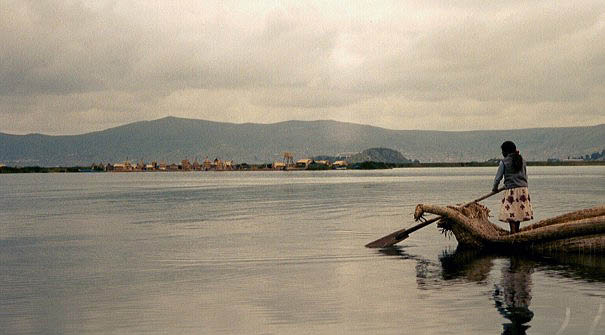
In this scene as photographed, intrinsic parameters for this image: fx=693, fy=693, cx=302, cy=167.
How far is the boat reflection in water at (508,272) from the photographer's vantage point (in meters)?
11.9

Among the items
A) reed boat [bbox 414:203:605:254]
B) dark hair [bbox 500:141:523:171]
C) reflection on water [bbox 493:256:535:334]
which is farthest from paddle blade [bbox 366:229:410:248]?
dark hair [bbox 500:141:523:171]

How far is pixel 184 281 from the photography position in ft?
52.3

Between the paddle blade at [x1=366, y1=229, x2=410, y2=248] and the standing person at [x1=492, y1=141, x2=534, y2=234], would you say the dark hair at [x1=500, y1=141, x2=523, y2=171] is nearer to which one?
the standing person at [x1=492, y1=141, x2=534, y2=234]

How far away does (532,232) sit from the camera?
18516 millimetres

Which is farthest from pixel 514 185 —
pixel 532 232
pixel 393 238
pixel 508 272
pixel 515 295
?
pixel 515 295

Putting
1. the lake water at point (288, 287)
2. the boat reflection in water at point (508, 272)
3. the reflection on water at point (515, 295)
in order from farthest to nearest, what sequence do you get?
the boat reflection in water at point (508, 272) < the lake water at point (288, 287) < the reflection on water at point (515, 295)

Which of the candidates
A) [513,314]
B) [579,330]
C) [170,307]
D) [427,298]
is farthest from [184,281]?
[579,330]

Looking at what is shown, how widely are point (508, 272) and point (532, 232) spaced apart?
294cm

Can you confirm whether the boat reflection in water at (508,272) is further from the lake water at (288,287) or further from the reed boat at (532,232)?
the reed boat at (532,232)

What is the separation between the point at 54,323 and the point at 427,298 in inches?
265

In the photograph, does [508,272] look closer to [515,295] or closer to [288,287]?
[515,295]

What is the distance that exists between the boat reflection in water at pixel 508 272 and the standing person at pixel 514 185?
1145mm

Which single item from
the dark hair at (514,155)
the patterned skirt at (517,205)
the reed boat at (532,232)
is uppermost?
the dark hair at (514,155)

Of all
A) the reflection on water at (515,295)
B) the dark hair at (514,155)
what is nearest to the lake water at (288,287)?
the reflection on water at (515,295)
